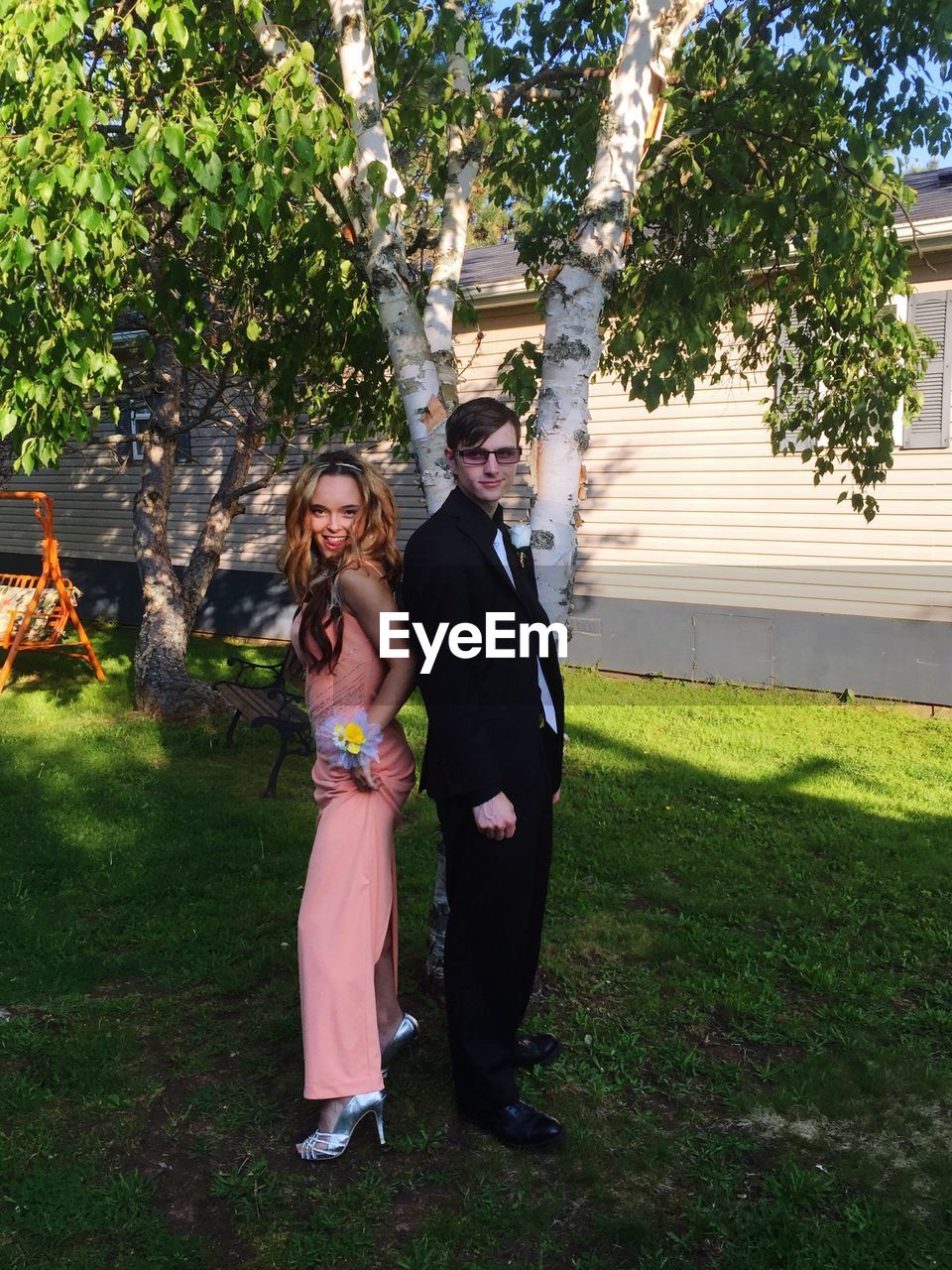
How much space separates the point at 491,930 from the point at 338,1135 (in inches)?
28.5

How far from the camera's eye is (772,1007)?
4.12 metres

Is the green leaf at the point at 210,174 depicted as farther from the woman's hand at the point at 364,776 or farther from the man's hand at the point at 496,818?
the man's hand at the point at 496,818

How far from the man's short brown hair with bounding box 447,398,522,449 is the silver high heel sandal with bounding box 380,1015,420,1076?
1.88 m

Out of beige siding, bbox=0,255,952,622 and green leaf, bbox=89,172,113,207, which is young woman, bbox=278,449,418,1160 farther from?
beige siding, bbox=0,255,952,622

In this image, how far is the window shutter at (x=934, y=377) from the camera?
9156 millimetres

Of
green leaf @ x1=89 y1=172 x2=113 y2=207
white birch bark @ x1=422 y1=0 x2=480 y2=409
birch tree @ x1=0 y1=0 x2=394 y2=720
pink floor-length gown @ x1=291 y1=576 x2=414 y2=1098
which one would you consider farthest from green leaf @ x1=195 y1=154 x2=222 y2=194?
pink floor-length gown @ x1=291 y1=576 x2=414 y2=1098

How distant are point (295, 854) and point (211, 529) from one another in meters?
4.44

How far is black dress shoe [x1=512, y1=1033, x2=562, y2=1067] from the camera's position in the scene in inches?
146

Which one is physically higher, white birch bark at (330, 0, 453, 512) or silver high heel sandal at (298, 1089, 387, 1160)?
white birch bark at (330, 0, 453, 512)

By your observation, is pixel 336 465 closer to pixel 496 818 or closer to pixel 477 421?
pixel 477 421

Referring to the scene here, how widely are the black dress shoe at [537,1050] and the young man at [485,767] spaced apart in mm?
421

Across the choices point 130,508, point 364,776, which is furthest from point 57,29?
point 130,508

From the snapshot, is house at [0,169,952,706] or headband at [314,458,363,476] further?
house at [0,169,952,706]

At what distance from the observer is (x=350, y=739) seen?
3.15m
